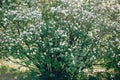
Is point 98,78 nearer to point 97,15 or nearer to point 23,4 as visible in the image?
point 97,15

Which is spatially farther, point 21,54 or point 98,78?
point 98,78

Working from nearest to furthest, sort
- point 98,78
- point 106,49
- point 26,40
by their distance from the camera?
1. point 26,40
2. point 106,49
3. point 98,78

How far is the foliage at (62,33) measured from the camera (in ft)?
31.9

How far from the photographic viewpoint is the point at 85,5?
35.0 ft

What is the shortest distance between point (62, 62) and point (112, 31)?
2.27 m

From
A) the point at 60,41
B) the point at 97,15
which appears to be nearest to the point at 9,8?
the point at 60,41

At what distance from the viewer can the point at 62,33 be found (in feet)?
31.7

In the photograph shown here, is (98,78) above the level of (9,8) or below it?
below

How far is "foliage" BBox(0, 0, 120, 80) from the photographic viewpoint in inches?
382

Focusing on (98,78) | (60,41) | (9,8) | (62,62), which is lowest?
(98,78)

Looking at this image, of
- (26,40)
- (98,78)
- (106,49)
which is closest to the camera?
(26,40)

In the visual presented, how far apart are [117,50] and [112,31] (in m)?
0.77

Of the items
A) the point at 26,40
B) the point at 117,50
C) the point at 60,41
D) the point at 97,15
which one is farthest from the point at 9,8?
the point at 117,50

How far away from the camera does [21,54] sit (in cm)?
1004
